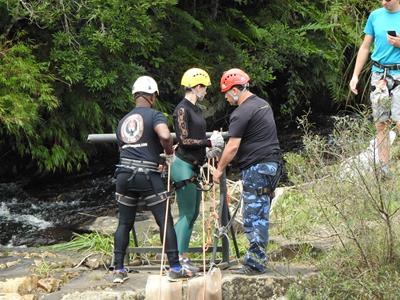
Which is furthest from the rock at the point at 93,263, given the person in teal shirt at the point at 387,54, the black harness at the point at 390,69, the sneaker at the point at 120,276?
the black harness at the point at 390,69

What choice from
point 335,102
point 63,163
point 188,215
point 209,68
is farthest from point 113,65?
point 335,102

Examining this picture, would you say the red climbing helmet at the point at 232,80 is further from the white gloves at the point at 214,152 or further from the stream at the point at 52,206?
the stream at the point at 52,206

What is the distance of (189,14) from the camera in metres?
12.6

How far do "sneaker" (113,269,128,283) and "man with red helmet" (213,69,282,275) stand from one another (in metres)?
0.88

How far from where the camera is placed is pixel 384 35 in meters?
6.67

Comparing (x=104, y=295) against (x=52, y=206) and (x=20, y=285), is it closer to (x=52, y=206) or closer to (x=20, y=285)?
(x=20, y=285)

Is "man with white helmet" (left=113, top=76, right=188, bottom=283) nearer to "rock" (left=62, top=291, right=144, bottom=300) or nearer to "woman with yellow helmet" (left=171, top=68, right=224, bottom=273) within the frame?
"woman with yellow helmet" (left=171, top=68, right=224, bottom=273)

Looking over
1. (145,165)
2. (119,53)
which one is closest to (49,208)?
(119,53)

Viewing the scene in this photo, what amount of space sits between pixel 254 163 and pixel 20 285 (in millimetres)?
2097

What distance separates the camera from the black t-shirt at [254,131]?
525 cm

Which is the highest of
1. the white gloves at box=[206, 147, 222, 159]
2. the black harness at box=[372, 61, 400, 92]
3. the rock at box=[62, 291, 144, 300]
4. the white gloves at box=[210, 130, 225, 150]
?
the black harness at box=[372, 61, 400, 92]

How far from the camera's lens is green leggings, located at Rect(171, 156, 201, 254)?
5574 millimetres

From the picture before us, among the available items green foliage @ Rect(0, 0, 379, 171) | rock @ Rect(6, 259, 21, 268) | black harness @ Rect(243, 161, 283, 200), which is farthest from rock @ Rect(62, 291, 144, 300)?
green foliage @ Rect(0, 0, 379, 171)

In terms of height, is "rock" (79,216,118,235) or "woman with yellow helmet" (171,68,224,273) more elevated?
"woman with yellow helmet" (171,68,224,273)
